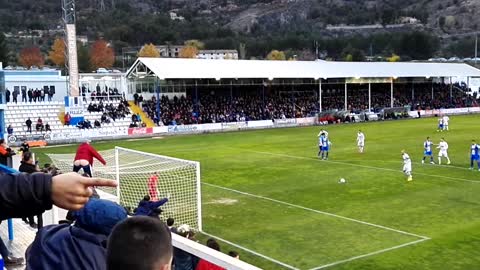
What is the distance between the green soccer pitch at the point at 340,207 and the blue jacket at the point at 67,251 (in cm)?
1016

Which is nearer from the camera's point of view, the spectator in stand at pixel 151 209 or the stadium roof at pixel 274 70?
the spectator in stand at pixel 151 209

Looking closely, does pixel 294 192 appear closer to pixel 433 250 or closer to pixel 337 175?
pixel 337 175

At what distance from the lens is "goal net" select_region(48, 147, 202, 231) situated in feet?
54.2

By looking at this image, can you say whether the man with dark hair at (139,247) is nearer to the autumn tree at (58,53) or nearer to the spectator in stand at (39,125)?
the spectator in stand at (39,125)

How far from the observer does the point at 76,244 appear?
291 cm

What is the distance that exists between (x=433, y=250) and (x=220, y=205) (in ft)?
25.8

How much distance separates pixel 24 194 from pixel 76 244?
2.64ft

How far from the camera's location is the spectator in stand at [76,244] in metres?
2.84

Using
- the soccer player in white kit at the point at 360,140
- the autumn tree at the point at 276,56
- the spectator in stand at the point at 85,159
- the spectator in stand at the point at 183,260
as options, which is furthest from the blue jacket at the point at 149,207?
the autumn tree at the point at 276,56

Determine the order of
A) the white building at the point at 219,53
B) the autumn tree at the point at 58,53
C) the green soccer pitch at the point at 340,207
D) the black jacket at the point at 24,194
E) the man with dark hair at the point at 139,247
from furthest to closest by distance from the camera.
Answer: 1. the white building at the point at 219,53
2. the autumn tree at the point at 58,53
3. the green soccer pitch at the point at 340,207
4. the man with dark hair at the point at 139,247
5. the black jacket at the point at 24,194

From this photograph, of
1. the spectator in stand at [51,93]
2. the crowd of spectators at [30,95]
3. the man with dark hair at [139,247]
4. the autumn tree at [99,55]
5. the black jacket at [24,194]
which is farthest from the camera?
the autumn tree at [99,55]

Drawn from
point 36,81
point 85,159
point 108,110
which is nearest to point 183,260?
point 85,159

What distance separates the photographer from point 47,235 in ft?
9.67

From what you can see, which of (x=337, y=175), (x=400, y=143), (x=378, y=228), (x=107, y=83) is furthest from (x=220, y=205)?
(x=107, y=83)
